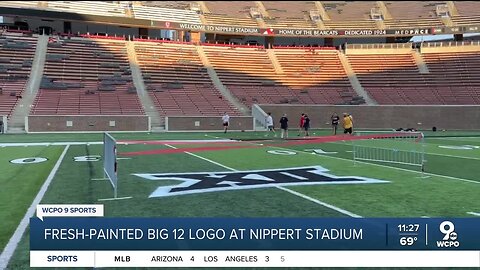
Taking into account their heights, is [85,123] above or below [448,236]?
above

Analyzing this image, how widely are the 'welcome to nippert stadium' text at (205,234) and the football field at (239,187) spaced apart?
2.38 ft

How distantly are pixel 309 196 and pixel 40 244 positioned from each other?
16.1 feet

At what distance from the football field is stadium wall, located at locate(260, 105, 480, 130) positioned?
941 inches

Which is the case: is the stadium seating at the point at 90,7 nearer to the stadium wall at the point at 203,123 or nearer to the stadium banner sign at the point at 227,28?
the stadium banner sign at the point at 227,28

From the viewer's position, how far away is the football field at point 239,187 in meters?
6.89

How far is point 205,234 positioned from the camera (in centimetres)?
475

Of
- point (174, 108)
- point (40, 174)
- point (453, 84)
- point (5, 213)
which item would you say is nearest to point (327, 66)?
point (453, 84)

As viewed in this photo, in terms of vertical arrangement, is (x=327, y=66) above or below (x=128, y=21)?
below

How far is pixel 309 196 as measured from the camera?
8109 millimetres

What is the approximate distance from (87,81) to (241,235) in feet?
137

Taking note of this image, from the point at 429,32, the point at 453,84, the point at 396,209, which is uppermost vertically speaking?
the point at 429,32

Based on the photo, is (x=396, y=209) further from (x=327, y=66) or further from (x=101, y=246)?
(x=327, y=66)

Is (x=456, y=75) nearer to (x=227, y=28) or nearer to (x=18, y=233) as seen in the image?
(x=227, y=28)

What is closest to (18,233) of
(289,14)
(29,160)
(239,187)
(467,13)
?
(239,187)
